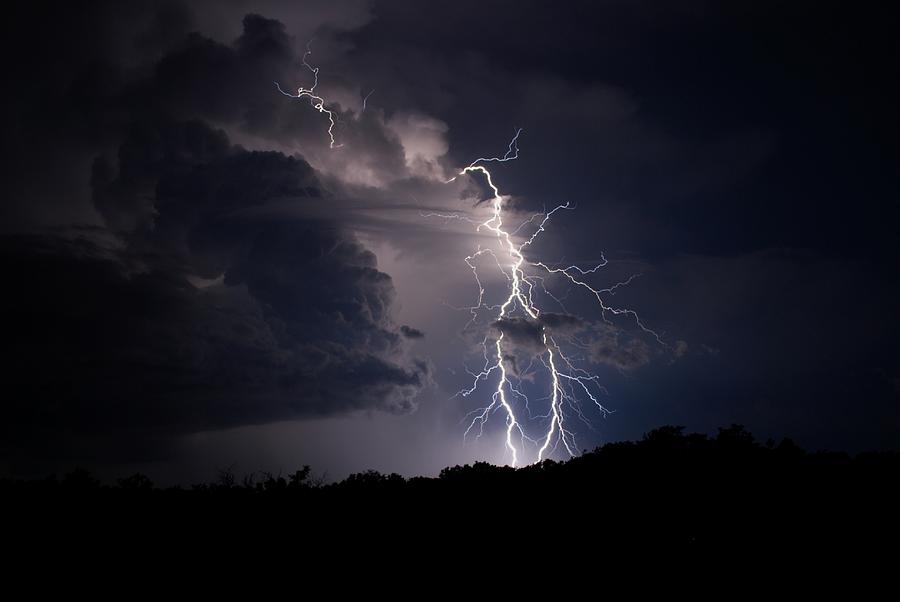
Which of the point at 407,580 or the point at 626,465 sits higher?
the point at 626,465

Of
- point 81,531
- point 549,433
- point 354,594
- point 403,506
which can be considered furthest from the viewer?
point 549,433

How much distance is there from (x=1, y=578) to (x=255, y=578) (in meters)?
3.48

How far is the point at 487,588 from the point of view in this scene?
917cm

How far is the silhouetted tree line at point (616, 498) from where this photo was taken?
9836 millimetres

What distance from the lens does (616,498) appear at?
36.7 ft

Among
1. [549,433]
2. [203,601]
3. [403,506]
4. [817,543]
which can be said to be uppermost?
[549,433]

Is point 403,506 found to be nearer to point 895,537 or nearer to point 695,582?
point 695,582

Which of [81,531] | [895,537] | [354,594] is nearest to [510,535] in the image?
[354,594]

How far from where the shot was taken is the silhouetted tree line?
32.3ft

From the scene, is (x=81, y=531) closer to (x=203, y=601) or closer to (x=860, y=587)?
(x=203, y=601)

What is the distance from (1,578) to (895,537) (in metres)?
12.8

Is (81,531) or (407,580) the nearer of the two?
(407,580)

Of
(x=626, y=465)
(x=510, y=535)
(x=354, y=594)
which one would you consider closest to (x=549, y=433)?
(x=626, y=465)

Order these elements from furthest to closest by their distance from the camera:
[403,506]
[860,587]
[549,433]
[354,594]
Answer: [549,433] → [403,506] → [354,594] → [860,587]
